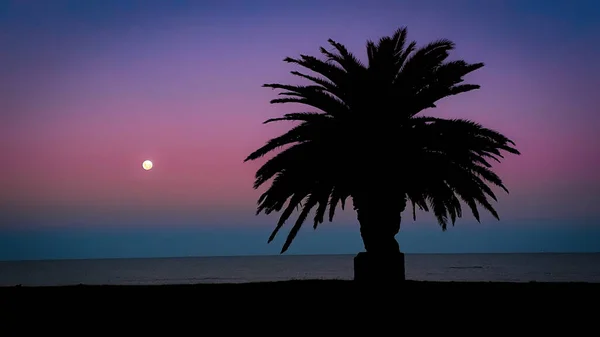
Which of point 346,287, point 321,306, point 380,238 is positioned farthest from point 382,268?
point 321,306

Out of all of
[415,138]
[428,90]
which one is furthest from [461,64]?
[415,138]

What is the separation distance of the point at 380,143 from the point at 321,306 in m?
4.31

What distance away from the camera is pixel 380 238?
17688 millimetres

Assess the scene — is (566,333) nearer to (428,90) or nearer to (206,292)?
(428,90)

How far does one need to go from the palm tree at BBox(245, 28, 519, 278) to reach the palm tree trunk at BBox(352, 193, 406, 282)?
26mm

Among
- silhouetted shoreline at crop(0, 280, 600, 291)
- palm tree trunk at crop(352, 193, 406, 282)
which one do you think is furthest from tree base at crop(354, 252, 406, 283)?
silhouetted shoreline at crop(0, 280, 600, 291)

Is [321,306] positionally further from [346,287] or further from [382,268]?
[346,287]

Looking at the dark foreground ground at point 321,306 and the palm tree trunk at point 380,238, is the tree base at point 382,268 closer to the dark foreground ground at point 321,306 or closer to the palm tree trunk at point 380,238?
the palm tree trunk at point 380,238

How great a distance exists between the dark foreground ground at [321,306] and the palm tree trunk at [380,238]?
0.35m

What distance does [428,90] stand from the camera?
685 inches

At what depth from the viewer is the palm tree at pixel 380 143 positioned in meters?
17.1

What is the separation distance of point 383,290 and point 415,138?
3.95m

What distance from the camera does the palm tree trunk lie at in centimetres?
1755

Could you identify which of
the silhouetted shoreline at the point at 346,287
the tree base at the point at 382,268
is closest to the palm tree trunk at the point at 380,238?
the tree base at the point at 382,268
